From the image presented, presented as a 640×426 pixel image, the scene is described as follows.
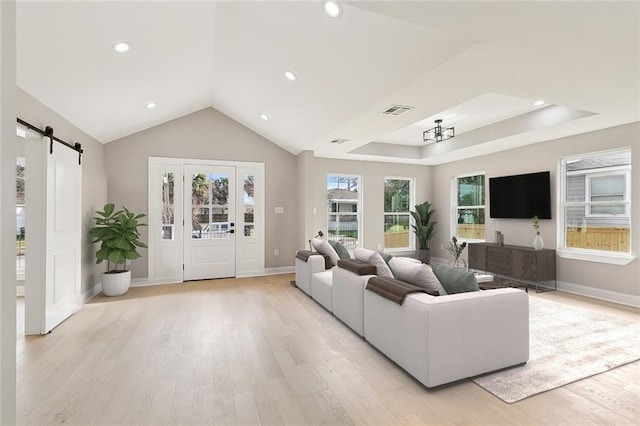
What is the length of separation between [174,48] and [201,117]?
2.40m

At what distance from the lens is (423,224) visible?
292 inches

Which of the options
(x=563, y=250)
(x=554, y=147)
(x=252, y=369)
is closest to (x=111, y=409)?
(x=252, y=369)

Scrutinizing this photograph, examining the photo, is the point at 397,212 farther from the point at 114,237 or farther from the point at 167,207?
the point at 114,237

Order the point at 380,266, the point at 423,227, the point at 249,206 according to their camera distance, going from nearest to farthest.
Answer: the point at 380,266
the point at 249,206
the point at 423,227

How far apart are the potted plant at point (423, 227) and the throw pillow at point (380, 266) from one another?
14.9ft

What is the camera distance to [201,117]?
18.7ft

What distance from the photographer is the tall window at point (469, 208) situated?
6.54m

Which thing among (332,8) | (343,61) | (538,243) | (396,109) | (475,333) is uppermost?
(332,8)

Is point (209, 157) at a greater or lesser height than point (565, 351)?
greater

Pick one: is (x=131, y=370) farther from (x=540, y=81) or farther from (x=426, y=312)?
(x=540, y=81)

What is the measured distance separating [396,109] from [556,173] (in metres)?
3.28

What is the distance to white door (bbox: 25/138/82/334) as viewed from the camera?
10.5 feet

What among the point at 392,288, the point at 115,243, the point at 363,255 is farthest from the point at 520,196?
the point at 115,243

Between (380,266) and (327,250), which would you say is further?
(327,250)
